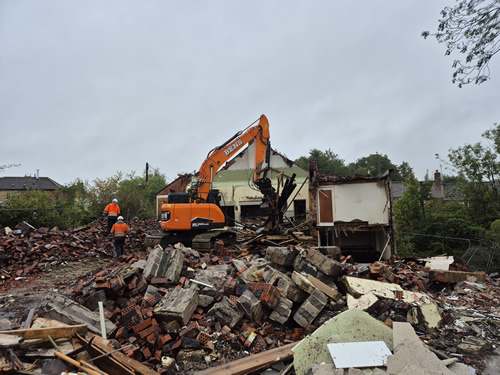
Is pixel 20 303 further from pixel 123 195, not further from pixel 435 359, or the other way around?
pixel 123 195

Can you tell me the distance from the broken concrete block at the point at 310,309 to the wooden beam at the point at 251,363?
77cm

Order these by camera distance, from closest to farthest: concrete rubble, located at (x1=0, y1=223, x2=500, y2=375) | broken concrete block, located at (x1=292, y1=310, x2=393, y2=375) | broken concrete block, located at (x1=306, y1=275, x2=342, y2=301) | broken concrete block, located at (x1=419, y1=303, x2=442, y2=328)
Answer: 1. broken concrete block, located at (x1=292, y1=310, x2=393, y2=375)
2. concrete rubble, located at (x1=0, y1=223, x2=500, y2=375)
3. broken concrete block, located at (x1=419, y1=303, x2=442, y2=328)
4. broken concrete block, located at (x1=306, y1=275, x2=342, y2=301)

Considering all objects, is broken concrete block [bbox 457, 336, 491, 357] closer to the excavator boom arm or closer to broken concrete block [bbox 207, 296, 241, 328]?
broken concrete block [bbox 207, 296, 241, 328]

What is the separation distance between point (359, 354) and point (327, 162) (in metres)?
43.6

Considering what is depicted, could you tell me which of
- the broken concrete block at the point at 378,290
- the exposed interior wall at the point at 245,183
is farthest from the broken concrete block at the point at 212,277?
the exposed interior wall at the point at 245,183

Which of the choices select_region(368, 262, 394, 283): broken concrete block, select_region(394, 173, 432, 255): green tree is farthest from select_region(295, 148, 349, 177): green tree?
select_region(368, 262, 394, 283): broken concrete block

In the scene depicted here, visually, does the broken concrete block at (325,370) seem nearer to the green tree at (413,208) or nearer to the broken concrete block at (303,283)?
the broken concrete block at (303,283)

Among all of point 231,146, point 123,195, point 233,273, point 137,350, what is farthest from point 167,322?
point 123,195

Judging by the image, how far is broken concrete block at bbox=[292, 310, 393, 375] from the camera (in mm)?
3791

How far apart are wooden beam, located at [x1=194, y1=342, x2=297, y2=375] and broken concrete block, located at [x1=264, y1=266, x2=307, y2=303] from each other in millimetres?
1152

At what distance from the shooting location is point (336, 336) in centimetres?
406

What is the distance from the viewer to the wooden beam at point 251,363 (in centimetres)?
397

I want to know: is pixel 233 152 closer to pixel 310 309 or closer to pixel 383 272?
pixel 383 272

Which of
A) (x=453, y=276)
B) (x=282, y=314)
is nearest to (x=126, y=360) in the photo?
(x=282, y=314)
